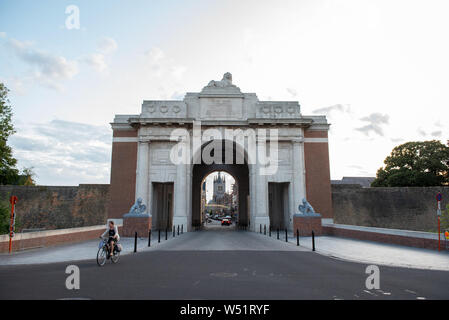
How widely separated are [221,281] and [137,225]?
16627mm

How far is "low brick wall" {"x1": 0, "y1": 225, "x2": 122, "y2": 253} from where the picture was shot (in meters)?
13.7

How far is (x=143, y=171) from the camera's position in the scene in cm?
3041

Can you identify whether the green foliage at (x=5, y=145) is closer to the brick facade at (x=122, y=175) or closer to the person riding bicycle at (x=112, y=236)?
the brick facade at (x=122, y=175)

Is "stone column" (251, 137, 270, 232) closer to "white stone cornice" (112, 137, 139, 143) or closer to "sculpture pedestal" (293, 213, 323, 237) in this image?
"sculpture pedestal" (293, 213, 323, 237)

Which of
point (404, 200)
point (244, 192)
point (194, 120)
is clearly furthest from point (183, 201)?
point (404, 200)

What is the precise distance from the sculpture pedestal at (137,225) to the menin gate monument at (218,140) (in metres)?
7.16

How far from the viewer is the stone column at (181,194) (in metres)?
29.5

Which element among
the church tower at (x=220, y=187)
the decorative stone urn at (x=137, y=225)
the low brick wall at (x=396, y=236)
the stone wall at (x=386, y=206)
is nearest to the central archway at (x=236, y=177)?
the stone wall at (x=386, y=206)

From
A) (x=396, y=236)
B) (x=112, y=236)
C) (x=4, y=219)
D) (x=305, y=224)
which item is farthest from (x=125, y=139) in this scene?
(x=396, y=236)

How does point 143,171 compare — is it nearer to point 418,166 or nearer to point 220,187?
point 418,166

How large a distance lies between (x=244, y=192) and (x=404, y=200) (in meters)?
19.5

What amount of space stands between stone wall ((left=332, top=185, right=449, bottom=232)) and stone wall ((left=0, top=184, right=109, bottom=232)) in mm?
27622

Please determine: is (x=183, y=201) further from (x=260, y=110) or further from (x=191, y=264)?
(x=191, y=264)

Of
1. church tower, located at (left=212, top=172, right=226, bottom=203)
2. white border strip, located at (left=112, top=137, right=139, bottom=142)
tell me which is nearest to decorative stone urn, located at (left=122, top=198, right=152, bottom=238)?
white border strip, located at (left=112, top=137, right=139, bottom=142)
